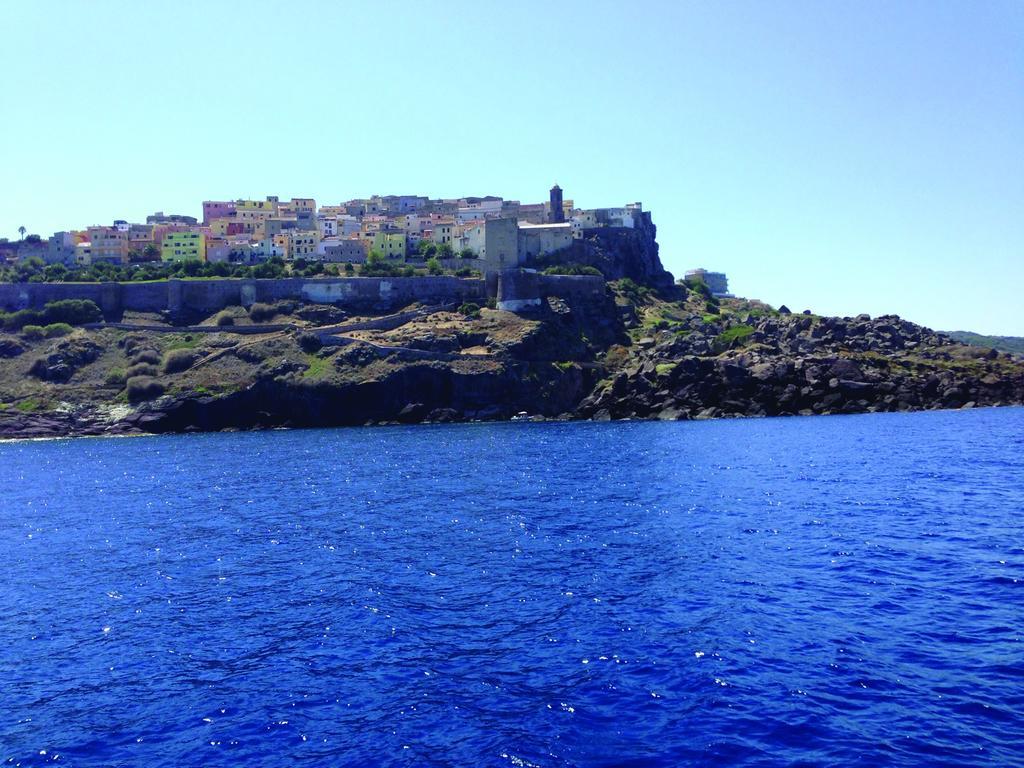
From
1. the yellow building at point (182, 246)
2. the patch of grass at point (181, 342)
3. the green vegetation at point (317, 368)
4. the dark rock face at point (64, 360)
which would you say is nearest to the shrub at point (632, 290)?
the green vegetation at point (317, 368)

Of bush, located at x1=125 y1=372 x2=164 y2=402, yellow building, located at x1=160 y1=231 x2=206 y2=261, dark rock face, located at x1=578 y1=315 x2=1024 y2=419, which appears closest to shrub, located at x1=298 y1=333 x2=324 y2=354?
bush, located at x1=125 y1=372 x2=164 y2=402

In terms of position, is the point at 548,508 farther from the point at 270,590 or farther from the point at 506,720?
the point at 506,720

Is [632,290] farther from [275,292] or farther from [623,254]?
[275,292]

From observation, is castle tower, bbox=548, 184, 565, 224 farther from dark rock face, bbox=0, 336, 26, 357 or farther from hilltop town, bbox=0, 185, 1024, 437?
dark rock face, bbox=0, 336, 26, 357

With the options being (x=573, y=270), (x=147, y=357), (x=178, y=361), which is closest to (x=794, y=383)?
(x=573, y=270)

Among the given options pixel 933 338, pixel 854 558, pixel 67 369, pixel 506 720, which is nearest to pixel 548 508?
pixel 854 558

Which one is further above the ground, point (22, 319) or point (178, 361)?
point (22, 319)

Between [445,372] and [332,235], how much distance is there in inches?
2397

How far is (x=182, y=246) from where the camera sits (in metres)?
140

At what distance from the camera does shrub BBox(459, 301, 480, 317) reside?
11457 cm

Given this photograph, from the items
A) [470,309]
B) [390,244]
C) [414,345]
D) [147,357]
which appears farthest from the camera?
[390,244]

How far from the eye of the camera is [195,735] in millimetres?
17922

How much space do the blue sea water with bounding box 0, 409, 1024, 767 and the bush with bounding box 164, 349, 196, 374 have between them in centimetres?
5004

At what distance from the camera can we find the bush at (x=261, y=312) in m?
112
